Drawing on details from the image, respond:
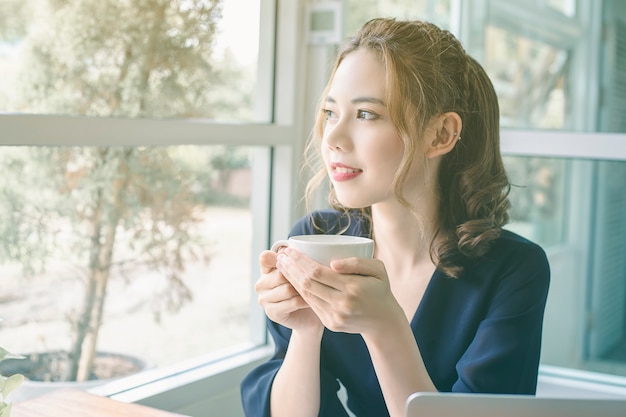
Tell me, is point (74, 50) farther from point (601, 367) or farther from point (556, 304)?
point (601, 367)

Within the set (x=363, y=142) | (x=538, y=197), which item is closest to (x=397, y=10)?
(x=538, y=197)

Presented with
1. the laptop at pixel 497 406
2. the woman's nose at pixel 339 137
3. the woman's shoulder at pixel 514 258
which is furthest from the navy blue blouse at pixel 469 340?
the laptop at pixel 497 406

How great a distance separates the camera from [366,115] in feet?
4.35

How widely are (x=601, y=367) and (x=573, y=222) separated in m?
0.40

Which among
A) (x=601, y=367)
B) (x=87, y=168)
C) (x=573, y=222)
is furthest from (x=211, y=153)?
(x=601, y=367)

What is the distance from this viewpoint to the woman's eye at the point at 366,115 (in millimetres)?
1318

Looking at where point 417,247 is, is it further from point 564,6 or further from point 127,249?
point 564,6

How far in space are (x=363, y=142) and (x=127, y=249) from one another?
80cm

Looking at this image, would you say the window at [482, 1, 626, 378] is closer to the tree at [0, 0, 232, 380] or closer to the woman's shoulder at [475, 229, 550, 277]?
the woman's shoulder at [475, 229, 550, 277]

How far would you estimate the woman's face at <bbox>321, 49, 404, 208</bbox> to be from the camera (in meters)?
1.31

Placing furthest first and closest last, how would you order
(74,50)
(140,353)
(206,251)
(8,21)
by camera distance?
(206,251)
(140,353)
(74,50)
(8,21)

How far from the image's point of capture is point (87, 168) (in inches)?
68.5

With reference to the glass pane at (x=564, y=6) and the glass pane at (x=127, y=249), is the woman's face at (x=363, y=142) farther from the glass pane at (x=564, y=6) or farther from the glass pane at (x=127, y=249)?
the glass pane at (x=564, y=6)

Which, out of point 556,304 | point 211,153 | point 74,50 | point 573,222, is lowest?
point 556,304
